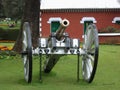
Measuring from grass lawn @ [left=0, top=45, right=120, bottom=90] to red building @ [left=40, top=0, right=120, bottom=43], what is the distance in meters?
15.9

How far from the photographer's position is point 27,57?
1127 cm

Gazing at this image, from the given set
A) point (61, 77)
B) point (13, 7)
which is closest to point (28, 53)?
point (61, 77)

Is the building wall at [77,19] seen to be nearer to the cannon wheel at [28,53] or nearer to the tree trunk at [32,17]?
the tree trunk at [32,17]

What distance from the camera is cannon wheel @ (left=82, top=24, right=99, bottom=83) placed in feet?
36.9

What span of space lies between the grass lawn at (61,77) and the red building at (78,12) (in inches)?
628

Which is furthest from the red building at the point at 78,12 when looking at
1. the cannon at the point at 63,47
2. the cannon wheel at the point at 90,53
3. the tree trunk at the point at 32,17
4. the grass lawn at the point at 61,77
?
the cannon at the point at 63,47

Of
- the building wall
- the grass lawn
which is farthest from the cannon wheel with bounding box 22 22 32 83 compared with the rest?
the building wall

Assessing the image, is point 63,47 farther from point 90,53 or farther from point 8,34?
point 8,34

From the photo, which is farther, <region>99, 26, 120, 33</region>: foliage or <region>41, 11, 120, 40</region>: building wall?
<region>41, 11, 120, 40</region>: building wall

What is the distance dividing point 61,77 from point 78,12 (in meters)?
21.0

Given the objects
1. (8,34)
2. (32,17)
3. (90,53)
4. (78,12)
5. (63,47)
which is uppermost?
(63,47)

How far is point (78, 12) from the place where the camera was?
33.7 meters

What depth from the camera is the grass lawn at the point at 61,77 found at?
11.2 metres

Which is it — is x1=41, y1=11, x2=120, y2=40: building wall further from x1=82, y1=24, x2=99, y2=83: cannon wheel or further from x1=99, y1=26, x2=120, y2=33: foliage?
x1=82, y1=24, x2=99, y2=83: cannon wheel
